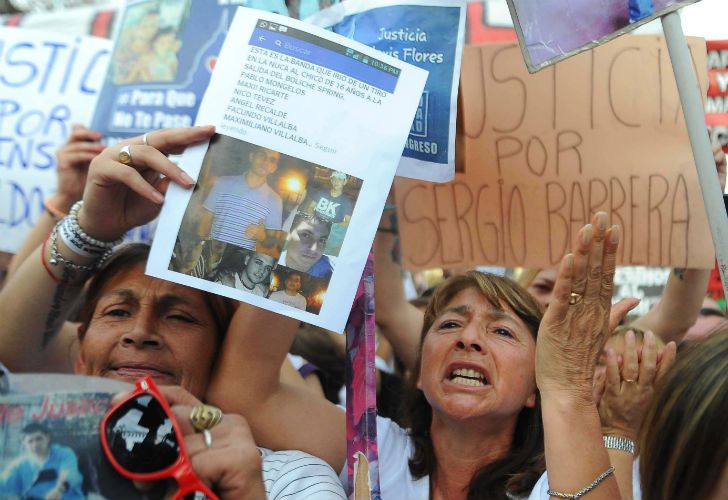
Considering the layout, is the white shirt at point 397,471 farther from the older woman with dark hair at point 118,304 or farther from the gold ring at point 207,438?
the gold ring at point 207,438

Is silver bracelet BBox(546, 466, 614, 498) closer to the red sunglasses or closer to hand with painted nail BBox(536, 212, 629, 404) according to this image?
hand with painted nail BBox(536, 212, 629, 404)

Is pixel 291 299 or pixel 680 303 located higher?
pixel 680 303

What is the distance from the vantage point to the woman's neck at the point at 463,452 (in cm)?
224

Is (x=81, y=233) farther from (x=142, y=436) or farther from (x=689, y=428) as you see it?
(x=689, y=428)

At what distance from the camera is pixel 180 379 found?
204 cm

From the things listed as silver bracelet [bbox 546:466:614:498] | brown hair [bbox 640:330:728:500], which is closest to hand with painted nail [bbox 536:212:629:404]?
silver bracelet [bbox 546:466:614:498]

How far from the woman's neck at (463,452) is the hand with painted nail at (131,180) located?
2.91 feet

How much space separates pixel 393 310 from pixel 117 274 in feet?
3.45

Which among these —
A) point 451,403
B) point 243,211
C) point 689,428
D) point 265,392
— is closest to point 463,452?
point 451,403

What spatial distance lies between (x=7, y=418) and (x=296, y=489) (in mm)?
649

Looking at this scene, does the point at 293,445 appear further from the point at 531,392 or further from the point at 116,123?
the point at 116,123

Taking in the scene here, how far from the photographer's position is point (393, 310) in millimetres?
2990

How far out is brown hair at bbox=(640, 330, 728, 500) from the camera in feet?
5.68

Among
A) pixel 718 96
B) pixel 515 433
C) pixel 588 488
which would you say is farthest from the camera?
pixel 718 96
